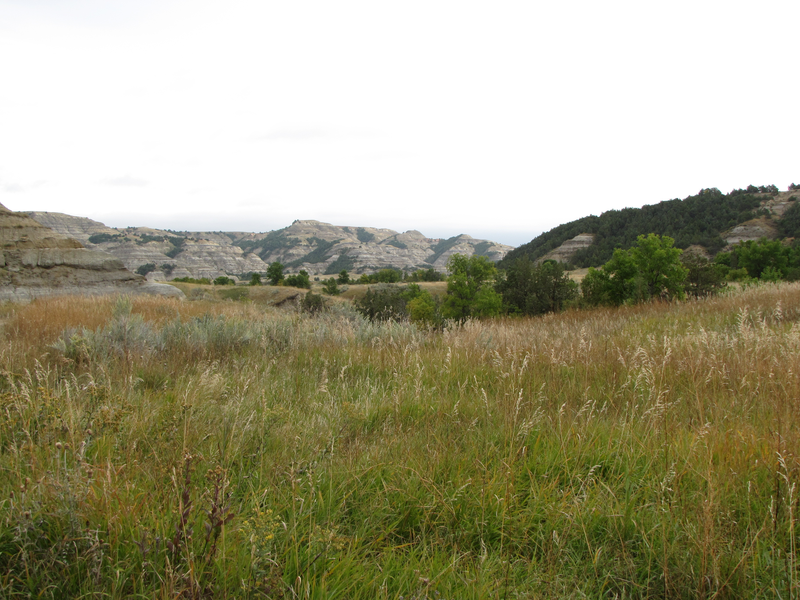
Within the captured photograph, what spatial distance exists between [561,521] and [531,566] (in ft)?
1.09

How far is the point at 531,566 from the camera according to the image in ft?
5.52

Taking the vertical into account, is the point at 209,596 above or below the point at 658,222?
below

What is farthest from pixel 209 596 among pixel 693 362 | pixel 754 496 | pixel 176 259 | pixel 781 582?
pixel 176 259

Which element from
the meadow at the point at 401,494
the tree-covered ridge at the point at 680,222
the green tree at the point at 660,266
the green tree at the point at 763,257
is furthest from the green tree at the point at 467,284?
the tree-covered ridge at the point at 680,222

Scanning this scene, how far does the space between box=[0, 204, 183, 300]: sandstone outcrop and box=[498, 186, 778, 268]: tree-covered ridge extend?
52.9 meters

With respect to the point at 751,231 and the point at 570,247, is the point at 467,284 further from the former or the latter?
the point at 570,247

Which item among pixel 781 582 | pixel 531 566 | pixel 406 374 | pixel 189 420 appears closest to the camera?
pixel 781 582

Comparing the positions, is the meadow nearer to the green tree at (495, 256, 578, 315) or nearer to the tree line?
the tree line

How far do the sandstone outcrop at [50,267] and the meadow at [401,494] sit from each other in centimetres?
1626

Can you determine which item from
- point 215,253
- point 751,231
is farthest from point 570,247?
point 215,253

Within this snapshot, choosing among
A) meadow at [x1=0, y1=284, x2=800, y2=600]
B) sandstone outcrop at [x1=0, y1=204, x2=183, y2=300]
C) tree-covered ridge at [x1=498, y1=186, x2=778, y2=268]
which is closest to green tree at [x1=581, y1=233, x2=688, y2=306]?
meadow at [x1=0, y1=284, x2=800, y2=600]

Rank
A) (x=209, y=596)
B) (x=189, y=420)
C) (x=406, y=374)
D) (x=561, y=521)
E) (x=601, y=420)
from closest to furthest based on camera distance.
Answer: (x=209, y=596) < (x=561, y=521) < (x=189, y=420) < (x=601, y=420) < (x=406, y=374)

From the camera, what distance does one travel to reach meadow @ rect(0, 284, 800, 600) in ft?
4.78

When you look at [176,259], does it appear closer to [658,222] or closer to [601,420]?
[658,222]
